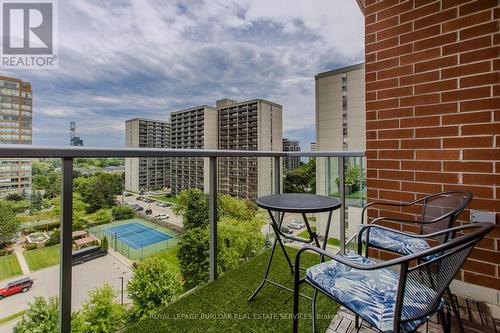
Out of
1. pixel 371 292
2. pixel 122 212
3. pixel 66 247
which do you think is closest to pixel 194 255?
pixel 122 212

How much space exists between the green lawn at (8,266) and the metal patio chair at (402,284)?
1.47m

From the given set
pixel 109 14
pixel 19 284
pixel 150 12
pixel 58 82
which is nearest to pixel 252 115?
pixel 150 12

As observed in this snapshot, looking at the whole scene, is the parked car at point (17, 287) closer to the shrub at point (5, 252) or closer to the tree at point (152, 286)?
the shrub at point (5, 252)

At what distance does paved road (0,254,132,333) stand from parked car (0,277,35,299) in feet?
0.07

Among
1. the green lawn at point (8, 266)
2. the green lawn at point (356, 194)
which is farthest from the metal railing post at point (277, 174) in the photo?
the green lawn at point (8, 266)

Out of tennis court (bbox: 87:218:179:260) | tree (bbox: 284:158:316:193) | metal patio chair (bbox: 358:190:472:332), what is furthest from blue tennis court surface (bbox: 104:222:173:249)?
tree (bbox: 284:158:316:193)

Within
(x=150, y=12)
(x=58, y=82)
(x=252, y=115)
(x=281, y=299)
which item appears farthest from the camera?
(x=252, y=115)

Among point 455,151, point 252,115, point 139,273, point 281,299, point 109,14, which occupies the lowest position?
point 281,299

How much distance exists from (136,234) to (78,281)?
1.41 feet

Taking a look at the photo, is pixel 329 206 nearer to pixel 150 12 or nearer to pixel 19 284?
pixel 19 284

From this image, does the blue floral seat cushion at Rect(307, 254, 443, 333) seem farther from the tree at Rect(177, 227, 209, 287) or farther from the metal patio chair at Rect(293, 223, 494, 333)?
the tree at Rect(177, 227, 209, 287)

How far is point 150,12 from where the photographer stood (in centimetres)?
541

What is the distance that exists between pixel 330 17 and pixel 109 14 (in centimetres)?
490

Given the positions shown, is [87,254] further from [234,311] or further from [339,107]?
[339,107]
